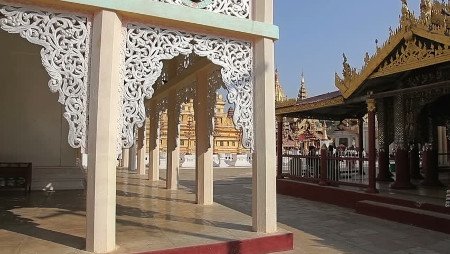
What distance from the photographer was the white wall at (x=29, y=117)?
28.3 feet

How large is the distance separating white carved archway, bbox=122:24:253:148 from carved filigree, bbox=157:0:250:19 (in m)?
0.34

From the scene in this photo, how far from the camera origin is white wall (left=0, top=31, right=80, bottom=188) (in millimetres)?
8633

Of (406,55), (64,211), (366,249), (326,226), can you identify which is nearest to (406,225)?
(326,226)

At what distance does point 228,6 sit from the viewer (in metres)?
4.76

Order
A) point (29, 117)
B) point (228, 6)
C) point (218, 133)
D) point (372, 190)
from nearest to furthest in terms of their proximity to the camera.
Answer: point (228, 6)
point (372, 190)
point (29, 117)
point (218, 133)

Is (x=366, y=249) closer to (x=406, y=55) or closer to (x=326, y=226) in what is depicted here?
(x=326, y=226)

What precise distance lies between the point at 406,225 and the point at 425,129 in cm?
407

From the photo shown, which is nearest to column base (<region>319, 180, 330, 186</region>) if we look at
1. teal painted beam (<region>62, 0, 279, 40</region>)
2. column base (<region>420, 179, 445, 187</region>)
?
column base (<region>420, 179, 445, 187</region>)

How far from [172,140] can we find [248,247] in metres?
5.20

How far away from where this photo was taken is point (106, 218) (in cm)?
391

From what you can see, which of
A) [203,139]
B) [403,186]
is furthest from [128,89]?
[403,186]

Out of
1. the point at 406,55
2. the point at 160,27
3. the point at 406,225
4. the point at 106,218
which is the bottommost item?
the point at 406,225

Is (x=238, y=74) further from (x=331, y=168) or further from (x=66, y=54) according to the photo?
(x=331, y=168)

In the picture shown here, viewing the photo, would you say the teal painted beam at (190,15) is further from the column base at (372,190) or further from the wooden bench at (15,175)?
the wooden bench at (15,175)
